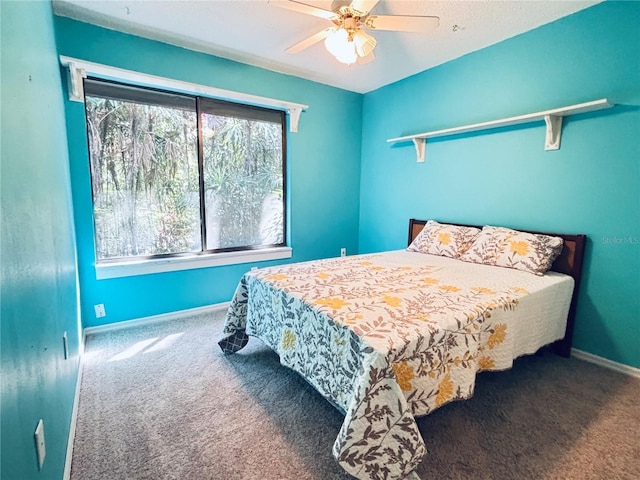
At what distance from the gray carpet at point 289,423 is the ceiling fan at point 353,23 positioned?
2174 mm

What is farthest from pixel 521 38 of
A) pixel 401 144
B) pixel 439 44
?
pixel 401 144

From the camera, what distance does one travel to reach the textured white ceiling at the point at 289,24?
2180 mm

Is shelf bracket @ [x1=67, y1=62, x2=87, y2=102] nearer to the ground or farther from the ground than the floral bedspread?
farther from the ground

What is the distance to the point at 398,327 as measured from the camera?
138 cm

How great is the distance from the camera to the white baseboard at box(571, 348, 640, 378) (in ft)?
7.07

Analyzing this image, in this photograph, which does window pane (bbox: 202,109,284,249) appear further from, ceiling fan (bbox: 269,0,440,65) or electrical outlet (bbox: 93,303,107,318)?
ceiling fan (bbox: 269,0,440,65)

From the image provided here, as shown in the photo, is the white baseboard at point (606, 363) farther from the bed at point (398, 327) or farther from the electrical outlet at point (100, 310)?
the electrical outlet at point (100, 310)

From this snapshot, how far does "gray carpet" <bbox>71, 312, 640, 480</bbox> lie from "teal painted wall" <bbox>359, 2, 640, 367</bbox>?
2.23ft

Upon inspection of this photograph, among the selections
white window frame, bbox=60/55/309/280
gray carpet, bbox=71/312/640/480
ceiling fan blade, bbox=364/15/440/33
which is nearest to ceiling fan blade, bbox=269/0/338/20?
ceiling fan blade, bbox=364/15/440/33

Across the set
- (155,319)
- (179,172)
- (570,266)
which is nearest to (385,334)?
(570,266)

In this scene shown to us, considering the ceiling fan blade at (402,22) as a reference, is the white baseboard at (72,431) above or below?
below

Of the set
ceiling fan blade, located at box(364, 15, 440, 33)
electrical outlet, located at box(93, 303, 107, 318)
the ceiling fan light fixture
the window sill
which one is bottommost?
electrical outlet, located at box(93, 303, 107, 318)

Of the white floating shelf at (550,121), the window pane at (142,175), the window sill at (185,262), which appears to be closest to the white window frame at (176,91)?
the window sill at (185,262)

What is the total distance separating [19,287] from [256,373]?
151 centimetres
